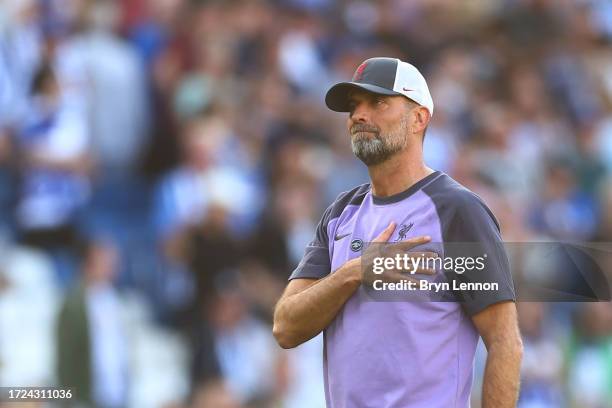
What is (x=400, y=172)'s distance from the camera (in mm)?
4199

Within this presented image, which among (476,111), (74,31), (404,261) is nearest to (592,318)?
(476,111)

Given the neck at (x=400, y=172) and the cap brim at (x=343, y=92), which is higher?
the cap brim at (x=343, y=92)

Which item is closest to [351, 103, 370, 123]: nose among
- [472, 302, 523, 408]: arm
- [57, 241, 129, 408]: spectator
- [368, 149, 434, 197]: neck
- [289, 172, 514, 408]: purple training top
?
[368, 149, 434, 197]: neck

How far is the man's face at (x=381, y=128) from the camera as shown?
4.15 metres

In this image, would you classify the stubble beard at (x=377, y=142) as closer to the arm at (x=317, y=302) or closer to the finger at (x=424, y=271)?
the arm at (x=317, y=302)

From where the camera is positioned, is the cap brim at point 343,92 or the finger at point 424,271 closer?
the finger at point 424,271

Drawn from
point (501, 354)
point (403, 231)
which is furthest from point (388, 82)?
point (501, 354)

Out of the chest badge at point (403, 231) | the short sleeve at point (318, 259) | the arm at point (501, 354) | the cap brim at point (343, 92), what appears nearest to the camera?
the arm at point (501, 354)

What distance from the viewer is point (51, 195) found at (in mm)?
9203

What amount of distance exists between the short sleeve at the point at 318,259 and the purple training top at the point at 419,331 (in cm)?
20

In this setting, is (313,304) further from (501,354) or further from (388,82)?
(388,82)

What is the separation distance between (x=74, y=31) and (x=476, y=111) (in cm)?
439

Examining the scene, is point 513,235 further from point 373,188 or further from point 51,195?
point 373,188

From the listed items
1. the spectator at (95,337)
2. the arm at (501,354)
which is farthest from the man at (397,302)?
the spectator at (95,337)
